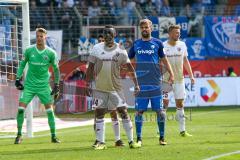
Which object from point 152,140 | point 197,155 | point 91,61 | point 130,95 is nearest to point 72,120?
point 130,95

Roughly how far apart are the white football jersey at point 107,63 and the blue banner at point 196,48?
19985 mm

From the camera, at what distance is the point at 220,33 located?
116 feet

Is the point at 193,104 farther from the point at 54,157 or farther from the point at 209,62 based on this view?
the point at 54,157

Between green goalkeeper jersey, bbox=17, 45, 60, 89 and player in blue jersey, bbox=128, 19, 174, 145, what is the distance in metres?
2.17

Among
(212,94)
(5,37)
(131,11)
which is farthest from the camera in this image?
(131,11)

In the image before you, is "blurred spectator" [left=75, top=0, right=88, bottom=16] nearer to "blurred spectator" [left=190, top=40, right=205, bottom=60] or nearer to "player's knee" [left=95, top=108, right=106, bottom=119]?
"blurred spectator" [left=190, top=40, right=205, bottom=60]

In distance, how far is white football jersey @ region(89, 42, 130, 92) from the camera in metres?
15.1

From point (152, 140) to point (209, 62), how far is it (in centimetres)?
1859

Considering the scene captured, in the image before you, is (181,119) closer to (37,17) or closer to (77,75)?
(77,75)

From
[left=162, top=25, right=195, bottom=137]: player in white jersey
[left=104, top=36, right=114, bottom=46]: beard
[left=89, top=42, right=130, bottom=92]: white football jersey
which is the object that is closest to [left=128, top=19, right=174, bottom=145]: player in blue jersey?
[left=89, top=42, right=130, bottom=92]: white football jersey

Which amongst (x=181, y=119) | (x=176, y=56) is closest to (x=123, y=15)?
(x=176, y=56)

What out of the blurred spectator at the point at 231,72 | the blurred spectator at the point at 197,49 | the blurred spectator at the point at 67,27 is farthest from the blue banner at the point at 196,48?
the blurred spectator at the point at 67,27

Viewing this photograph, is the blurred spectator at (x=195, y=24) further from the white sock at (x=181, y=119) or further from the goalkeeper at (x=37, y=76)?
the goalkeeper at (x=37, y=76)

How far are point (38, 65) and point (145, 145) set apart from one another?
119 inches
